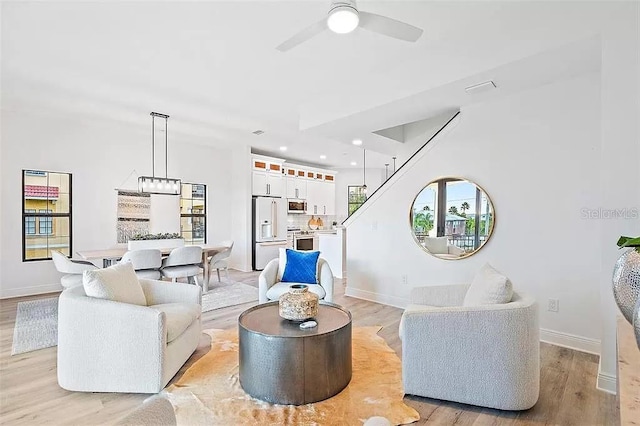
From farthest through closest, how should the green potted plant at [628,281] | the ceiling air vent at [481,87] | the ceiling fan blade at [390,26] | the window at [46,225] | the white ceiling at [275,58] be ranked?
the window at [46,225], the ceiling air vent at [481,87], the white ceiling at [275,58], the ceiling fan blade at [390,26], the green potted plant at [628,281]

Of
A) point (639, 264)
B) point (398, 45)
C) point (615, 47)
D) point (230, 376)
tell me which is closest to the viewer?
point (639, 264)

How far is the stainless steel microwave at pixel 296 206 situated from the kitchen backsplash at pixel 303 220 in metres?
0.43

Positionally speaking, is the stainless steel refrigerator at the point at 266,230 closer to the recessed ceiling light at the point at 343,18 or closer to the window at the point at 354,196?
the window at the point at 354,196

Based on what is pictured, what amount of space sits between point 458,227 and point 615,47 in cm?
219

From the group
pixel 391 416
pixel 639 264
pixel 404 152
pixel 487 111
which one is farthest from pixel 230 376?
pixel 404 152

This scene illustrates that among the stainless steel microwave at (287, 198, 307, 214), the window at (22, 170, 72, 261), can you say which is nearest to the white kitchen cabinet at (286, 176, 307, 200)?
the stainless steel microwave at (287, 198, 307, 214)

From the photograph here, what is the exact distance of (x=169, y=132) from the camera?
6336mm

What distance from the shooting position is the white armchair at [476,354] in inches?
85.1

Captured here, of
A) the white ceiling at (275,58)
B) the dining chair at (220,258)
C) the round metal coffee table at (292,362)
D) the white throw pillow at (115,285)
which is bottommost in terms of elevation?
the round metal coffee table at (292,362)

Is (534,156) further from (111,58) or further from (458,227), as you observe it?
(111,58)

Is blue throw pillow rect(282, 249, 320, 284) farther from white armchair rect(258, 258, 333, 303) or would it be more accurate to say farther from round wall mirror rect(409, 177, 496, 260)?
round wall mirror rect(409, 177, 496, 260)

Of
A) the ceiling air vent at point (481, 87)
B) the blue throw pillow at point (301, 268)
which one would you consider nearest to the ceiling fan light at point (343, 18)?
the ceiling air vent at point (481, 87)

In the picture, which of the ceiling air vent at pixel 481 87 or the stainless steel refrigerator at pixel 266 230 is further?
the stainless steel refrigerator at pixel 266 230

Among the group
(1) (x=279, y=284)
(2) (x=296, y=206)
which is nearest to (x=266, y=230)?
(2) (x=296, y=206)
